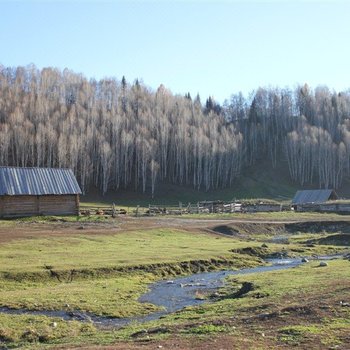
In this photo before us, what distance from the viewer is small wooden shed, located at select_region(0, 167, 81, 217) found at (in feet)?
183

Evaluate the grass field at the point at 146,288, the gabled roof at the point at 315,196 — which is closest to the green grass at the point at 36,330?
the grass field at the point at 146,288

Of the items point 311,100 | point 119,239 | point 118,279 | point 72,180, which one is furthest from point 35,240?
point 311,100

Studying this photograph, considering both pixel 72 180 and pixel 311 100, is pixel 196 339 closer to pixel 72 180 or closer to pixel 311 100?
pixel 72 180

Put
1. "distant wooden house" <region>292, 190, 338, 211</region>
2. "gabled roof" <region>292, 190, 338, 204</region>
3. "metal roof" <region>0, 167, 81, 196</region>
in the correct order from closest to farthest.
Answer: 1. "metal roof" <region>0, 167, 81, 196</region>
2. "distant wooden house" <region>292, 190, 338, 211</region>
3. "gabled roof" <region>292, 190, 338, 204</region>

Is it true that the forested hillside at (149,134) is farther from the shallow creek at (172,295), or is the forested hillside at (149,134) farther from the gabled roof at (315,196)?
the shallow creek at (172,295)

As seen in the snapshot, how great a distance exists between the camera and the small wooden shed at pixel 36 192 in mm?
55844

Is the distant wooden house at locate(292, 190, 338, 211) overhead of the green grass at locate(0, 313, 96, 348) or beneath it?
overhead

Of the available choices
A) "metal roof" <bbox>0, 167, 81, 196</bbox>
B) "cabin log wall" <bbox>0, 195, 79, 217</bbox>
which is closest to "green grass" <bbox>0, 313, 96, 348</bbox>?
"cabin log wall" <bbox>0, 195, 79, 217</bbox>

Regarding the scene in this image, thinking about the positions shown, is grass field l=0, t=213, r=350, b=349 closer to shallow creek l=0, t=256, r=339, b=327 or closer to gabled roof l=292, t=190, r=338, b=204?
shallow creek l=0, t=256, r=339, b=327

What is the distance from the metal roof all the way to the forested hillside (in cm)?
3955

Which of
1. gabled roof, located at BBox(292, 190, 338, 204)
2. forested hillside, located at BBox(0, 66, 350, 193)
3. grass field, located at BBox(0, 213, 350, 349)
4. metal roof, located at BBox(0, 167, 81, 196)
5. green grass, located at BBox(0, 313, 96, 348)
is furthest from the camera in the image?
forested hillside, located at BBox(0, 66, 350, 193)

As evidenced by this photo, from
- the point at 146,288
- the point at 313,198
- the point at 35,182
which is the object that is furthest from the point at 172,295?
the point at 313,198

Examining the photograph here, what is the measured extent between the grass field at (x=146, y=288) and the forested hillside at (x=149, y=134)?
5583 centimetres

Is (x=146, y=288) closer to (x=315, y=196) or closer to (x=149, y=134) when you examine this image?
(x=315, y=196)
